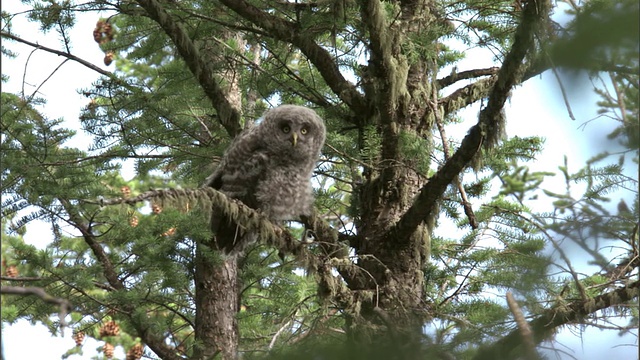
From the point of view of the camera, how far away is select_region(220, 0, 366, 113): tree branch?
5.82 m

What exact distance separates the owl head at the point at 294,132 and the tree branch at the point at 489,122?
0.88 metres

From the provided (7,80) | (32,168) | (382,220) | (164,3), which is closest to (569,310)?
(382,220)

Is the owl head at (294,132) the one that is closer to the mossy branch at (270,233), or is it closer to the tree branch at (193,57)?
the tree branch at (193,57)

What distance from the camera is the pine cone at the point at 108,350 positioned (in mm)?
10914

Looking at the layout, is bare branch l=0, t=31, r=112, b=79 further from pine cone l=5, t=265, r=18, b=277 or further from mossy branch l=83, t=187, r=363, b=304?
pine cone l=5, t=265, r=18, b=277

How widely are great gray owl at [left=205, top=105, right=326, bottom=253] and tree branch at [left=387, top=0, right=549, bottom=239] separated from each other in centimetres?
79

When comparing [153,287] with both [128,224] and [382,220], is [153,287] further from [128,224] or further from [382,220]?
[382,220]

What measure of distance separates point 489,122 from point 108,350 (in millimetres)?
8146

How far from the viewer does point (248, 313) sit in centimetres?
791

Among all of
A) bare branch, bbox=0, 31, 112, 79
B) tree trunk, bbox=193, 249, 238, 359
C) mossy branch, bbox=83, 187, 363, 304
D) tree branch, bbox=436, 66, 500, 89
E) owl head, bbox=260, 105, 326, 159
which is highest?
bare branch, bbox=0, 31, 112, 79

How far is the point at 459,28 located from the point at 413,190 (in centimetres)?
142

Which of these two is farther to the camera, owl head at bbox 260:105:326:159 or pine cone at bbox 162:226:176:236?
pine cone at bbox 162:226:176:236

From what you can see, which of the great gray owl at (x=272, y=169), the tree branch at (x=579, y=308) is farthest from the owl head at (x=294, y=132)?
the tree branch at (x=579, y=308)

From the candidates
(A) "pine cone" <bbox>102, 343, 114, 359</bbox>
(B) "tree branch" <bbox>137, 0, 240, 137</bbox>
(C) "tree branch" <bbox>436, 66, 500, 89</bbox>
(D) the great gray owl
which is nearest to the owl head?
(D) the great gray owl
